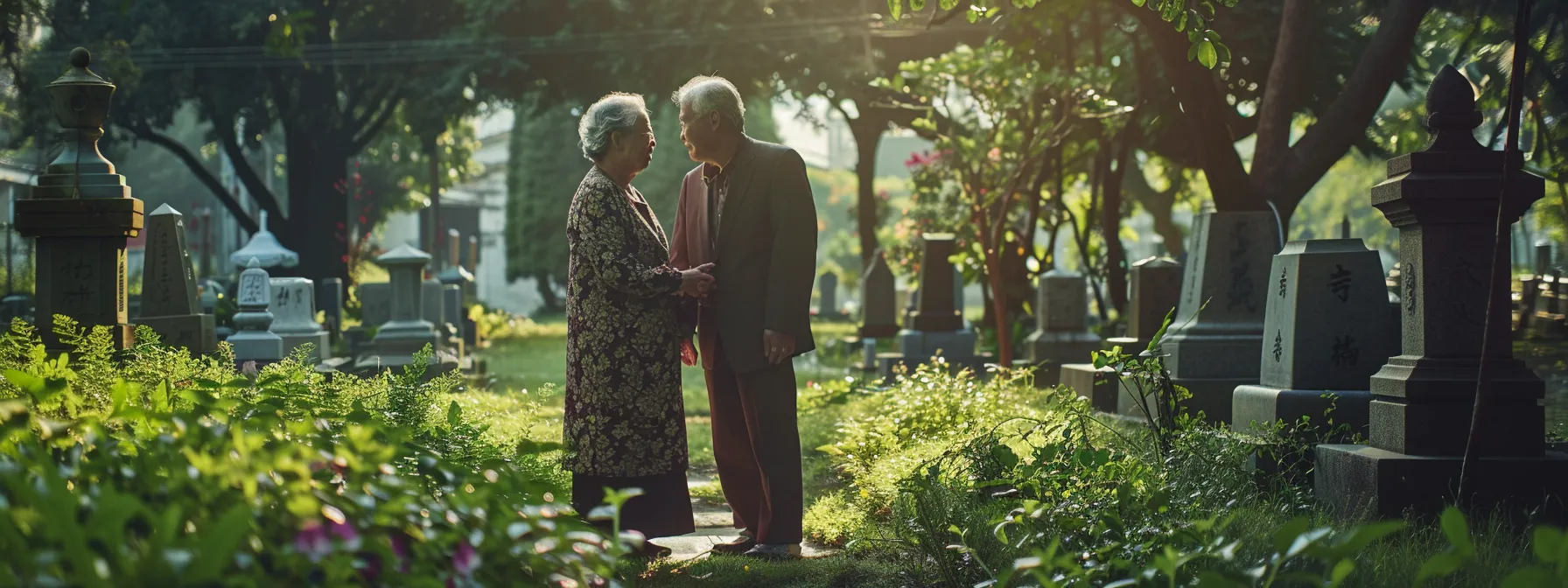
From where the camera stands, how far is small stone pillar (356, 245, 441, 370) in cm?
1401

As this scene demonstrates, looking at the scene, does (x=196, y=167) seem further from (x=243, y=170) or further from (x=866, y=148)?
(x=866, y=148)

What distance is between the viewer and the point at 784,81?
77.3ft

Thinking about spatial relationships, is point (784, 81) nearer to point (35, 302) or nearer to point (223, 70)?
point (223, 70)

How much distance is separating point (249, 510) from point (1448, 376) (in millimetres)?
4873

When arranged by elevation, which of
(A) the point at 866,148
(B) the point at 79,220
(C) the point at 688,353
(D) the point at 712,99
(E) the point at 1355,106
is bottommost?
(C) the point at 688,353

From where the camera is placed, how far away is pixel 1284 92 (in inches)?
374

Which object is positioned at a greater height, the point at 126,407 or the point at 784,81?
the point at 784,81

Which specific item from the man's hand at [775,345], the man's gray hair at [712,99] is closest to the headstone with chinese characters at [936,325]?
the man's hand at [775,345]

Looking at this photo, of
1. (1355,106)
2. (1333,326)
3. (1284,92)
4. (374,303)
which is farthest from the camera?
(374,303)

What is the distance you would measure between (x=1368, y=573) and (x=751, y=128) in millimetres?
48225

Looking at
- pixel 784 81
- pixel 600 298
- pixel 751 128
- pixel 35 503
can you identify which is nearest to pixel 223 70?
pixel 784 81

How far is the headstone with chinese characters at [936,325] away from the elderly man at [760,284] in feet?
31.5

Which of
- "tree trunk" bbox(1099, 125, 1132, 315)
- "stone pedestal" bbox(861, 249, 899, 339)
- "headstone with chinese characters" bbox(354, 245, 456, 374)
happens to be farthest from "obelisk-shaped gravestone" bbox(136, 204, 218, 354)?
"stone pedestal" bbox(861, 249, 899, 339)

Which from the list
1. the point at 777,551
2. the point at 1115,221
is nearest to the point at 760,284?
the point at 777,551
